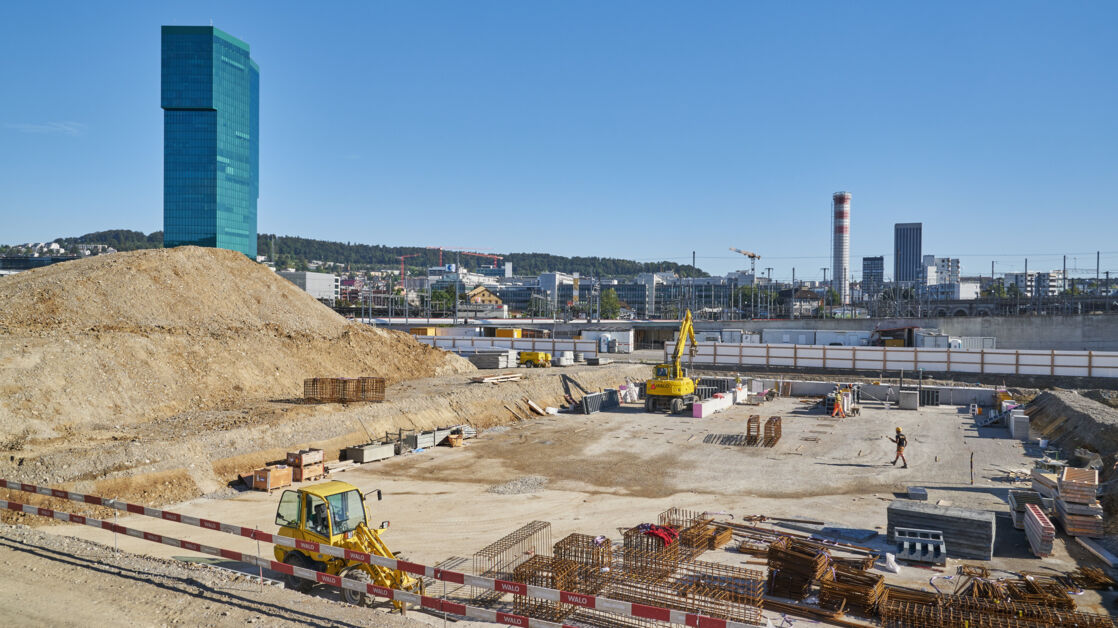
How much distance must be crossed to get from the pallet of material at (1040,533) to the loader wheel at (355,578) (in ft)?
44.6

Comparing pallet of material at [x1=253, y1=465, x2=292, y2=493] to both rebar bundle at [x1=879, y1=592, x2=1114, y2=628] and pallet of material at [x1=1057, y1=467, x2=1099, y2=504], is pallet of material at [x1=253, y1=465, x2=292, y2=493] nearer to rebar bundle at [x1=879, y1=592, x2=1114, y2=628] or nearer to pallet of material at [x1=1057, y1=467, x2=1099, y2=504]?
rebar bundle at [x1=879, y1=592, x2=1114, y2=628]

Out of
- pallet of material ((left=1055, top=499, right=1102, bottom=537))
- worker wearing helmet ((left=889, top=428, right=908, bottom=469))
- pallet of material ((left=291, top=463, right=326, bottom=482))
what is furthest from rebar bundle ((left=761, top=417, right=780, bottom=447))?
pallet of material ((left=291, top=463, right=326, bottom=482))

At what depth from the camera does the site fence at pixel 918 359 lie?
42.0 metres

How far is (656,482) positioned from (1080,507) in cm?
1056

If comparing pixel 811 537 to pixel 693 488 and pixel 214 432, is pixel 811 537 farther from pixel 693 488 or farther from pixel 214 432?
pixel 214 432

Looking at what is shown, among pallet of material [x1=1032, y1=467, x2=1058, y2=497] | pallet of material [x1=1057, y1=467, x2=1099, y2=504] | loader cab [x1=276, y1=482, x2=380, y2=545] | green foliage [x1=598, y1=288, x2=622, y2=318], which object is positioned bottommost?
pallet of material [x1=1032, y1=467, x2=1058, y2=497]

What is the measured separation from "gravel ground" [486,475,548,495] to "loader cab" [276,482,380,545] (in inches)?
334

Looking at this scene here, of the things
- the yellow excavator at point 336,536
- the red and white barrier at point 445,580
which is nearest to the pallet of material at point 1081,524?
the red and white barrier at point 445,580

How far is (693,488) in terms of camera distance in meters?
20.8

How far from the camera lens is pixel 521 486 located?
20.8 m

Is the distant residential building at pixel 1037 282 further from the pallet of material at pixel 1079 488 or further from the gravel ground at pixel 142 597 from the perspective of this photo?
the gravel ground at pixel 142 597

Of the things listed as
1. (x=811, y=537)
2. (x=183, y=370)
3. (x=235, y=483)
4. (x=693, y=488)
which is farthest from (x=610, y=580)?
(x=183, y=370)

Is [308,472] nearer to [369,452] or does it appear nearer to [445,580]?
[369,452]

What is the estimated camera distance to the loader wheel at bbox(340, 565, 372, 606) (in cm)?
1114
